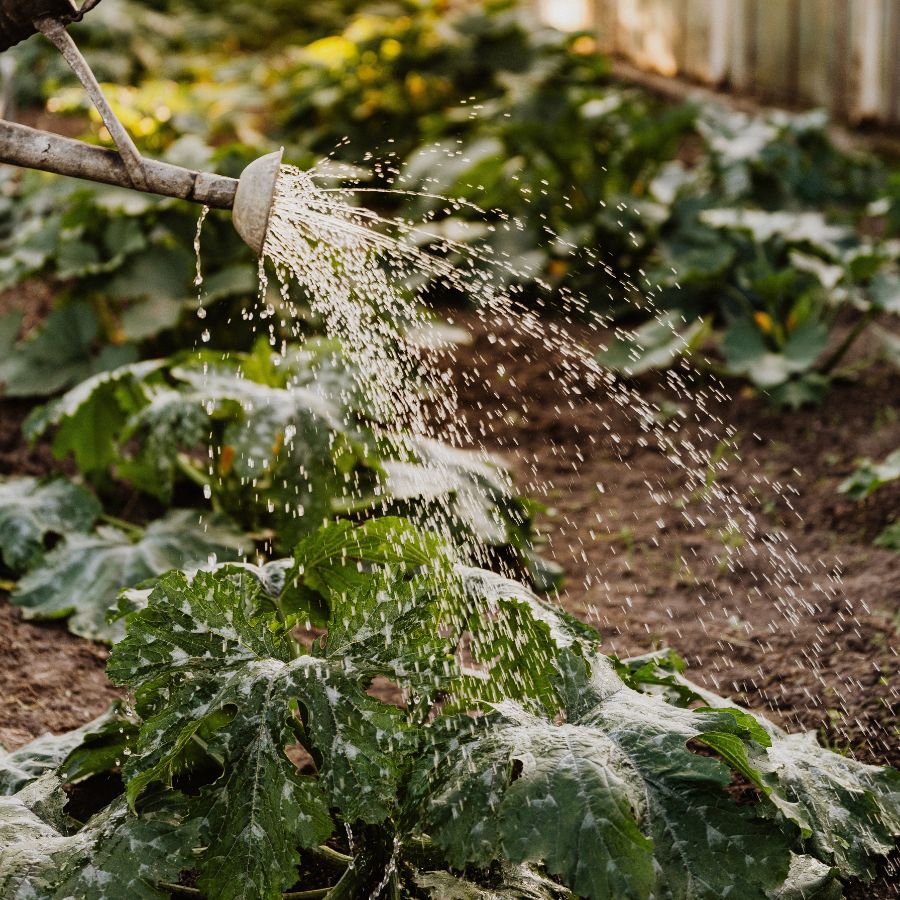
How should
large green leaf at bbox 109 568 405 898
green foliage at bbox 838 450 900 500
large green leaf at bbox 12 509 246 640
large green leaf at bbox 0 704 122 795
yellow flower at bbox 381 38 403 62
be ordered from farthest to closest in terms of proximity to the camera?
yellow flower at bbox 381 38 403 62
green foliage at bbox 838 450 900 500
large green leaf at bbox 12 509 246 640
large green leaf at bbox 0 704 122 795
large green leaf at bbox 109 568 405 898

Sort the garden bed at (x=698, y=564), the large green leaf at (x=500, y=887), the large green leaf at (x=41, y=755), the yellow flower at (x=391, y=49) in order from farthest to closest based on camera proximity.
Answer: the yellow flower at (x=391, y=49) → the garden bed at (x=698, y=564) → the large green leaf at (x=41, y=755) → the large green leaf at (x=500, y=887)

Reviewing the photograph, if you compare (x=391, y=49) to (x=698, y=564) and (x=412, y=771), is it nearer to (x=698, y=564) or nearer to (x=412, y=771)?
(x=698, y=564)

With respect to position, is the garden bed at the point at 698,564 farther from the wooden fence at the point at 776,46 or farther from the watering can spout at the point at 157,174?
the wooden fence at the point at 776,46

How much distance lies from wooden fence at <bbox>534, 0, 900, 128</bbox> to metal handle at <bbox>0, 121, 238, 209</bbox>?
532 centimetres

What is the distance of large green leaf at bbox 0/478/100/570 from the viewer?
2.81 m

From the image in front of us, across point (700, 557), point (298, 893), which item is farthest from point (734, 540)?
point (298, 893)

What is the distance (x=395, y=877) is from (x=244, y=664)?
381 millimetres

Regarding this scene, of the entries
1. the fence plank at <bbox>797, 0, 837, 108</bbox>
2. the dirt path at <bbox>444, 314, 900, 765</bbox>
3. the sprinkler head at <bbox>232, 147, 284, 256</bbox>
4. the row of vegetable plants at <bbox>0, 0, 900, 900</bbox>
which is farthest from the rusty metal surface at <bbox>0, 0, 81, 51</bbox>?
the fence plank at <bbox>797, 0, 837, 108</bbox>

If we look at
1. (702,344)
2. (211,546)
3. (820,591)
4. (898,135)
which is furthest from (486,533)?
(898,135)

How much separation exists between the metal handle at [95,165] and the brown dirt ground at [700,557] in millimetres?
1159

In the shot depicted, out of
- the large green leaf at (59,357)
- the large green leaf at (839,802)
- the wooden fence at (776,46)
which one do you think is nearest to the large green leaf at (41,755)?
the large green leaf at (839,802)

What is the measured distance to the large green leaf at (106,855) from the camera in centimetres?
157

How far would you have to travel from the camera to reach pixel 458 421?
3994 millimetres

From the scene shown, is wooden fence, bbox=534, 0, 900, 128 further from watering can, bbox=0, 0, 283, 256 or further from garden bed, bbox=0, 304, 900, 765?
watering can, bbox=0, 0, 283, 256
